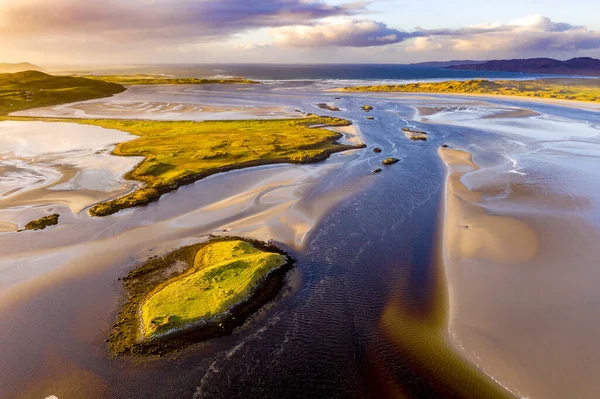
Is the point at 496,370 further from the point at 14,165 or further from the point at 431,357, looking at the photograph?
the point at 14,165

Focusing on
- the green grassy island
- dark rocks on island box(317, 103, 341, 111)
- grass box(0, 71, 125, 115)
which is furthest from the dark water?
grass box(0, 71, 125, 115)

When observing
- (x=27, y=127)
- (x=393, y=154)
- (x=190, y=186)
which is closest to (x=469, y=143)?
(x=393, y=154)

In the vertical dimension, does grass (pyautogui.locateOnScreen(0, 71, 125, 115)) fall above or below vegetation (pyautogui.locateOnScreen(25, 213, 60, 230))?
above

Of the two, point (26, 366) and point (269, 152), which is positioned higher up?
point (269, 152)

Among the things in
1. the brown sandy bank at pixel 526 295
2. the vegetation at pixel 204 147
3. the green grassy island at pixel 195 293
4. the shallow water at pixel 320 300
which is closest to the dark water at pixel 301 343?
the shallow water at pixel 320 300

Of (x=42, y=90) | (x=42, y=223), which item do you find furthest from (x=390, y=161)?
(x=42, y=90)

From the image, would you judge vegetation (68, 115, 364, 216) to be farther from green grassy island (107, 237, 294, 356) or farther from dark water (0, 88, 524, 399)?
dark water (0, 88, 524, 399)
